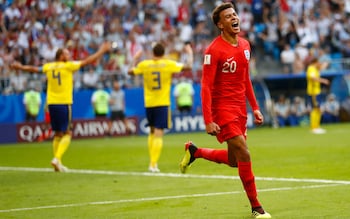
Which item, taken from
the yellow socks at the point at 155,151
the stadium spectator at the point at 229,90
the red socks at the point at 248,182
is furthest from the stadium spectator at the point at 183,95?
the red socks at the point at 248,182

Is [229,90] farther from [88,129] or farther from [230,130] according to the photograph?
[88,129]

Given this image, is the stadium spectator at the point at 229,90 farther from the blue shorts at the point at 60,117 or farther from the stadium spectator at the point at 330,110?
the stadium spectator at the point at 330,110

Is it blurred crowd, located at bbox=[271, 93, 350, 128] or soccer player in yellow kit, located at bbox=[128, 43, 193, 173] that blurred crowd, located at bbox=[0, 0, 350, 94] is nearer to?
blurred crowd, located at bbox=[271, 93, 350, 128]

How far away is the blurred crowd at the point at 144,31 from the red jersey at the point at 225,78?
19.9m

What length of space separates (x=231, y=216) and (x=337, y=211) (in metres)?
1.19

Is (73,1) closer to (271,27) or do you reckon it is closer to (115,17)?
(115,17)

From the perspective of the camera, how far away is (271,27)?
3831 cm

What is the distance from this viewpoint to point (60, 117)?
1825 centimetres

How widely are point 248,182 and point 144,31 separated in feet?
85.2

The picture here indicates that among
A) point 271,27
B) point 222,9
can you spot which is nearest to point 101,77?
point 271,27

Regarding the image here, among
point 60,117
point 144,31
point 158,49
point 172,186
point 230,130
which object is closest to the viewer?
point 230,130

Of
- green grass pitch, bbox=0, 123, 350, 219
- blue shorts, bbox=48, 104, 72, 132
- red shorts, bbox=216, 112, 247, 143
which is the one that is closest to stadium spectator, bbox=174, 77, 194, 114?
green grass pitch, bbox=0, 123, 350, 219

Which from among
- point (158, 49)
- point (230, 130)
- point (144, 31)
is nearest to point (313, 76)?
point (144, 31)

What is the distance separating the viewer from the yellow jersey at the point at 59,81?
60.1 feet
